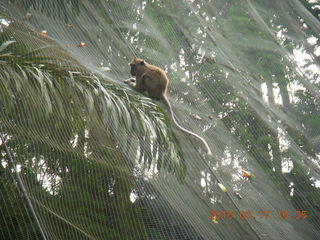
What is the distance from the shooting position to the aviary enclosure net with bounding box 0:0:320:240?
2447mm

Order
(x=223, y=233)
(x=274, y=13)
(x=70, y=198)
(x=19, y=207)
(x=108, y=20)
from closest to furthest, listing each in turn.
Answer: (x=19, y=207)
(x=70, y=198)
(x=223, y=233)
(x=108, y=20)
(x=274, y=13)

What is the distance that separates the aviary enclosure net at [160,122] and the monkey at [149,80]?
2.9 inches

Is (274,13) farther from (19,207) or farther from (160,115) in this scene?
(19,207)

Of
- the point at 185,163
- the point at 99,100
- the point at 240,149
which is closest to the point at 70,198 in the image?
the point at 99,100

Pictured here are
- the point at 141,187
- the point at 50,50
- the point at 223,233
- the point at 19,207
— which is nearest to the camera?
the point at 19,207

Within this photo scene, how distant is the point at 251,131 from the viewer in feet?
13.2

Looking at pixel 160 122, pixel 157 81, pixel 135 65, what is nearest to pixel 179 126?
pixel 160 122

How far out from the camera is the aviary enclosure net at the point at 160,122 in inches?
96.3

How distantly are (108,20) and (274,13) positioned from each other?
1.76 metres
